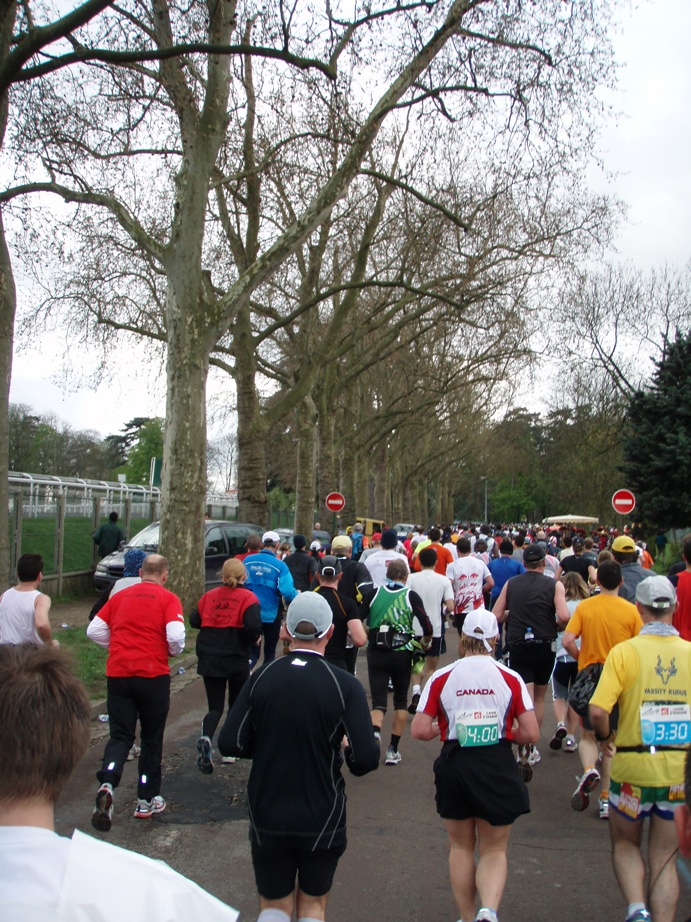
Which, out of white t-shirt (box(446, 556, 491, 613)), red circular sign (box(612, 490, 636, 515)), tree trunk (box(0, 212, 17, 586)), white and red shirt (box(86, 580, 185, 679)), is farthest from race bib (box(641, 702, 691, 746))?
red circular sign (box(612, 490, 636, 515))

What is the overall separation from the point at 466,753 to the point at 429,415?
47855mm

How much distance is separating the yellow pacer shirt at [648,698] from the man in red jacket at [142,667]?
310 centimetres

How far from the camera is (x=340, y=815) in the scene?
3.79 m

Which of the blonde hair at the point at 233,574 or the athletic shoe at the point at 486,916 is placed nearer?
the athletic shoe at the point at 486,916

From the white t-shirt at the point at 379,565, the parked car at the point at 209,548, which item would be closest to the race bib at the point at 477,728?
the white t-shirt at the point at 379,565

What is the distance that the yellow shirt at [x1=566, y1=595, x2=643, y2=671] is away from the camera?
21.7ft

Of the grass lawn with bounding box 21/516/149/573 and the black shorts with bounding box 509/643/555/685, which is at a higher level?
the grass lawn with bounding box 21/516/149/573

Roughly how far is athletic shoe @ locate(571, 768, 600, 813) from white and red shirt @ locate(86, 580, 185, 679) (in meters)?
3.00

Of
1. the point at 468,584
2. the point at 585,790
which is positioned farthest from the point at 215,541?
the point at 585,790

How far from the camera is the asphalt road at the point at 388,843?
16.2ft

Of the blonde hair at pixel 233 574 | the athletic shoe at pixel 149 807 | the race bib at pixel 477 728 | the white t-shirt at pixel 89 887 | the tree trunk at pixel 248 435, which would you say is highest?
the tree trunk at pixel 248 435

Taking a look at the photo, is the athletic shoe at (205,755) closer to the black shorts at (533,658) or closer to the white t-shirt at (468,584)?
the black shorts at (533,658)

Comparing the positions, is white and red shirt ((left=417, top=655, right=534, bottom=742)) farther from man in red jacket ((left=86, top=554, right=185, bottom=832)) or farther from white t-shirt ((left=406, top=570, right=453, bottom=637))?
white t-shirt ((left=406, top=570, right=453, bottom=637))

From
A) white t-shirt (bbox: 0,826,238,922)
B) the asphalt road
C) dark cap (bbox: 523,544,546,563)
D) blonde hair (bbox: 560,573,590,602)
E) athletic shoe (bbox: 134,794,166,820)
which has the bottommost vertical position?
the asphalt road
